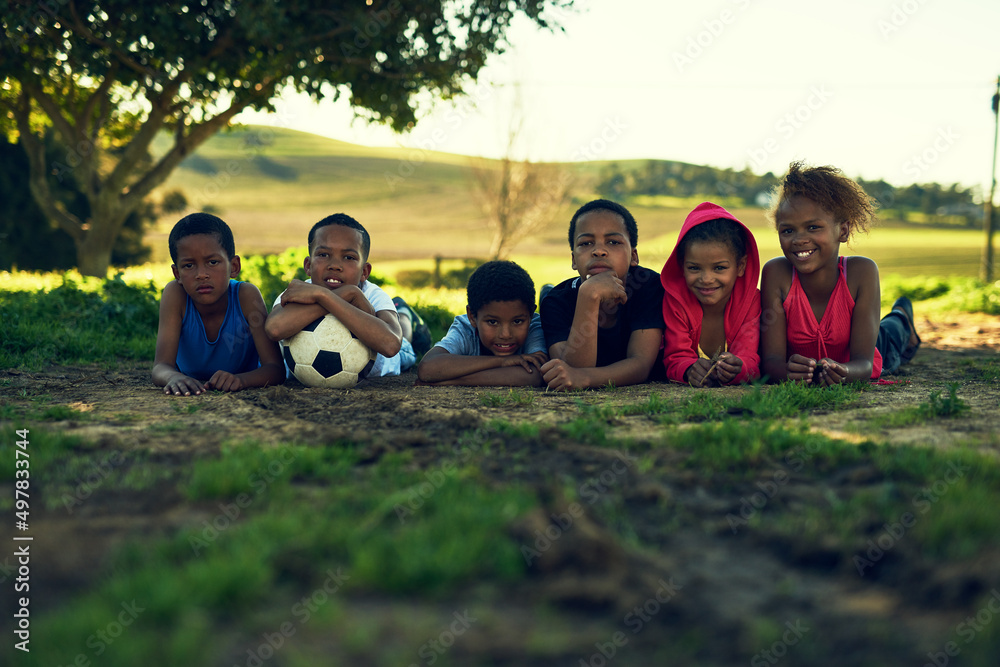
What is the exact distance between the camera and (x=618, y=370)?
16.0 feet

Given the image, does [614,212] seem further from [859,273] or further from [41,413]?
[41,413]

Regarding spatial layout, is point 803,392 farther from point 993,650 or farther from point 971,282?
point 971,282

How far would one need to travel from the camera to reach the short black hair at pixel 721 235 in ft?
16.2

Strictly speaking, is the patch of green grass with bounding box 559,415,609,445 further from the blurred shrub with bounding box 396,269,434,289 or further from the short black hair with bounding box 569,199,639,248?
the blurred shrub with bounding box 396,269,434,289

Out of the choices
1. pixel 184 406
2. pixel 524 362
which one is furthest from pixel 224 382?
pixel 524 362

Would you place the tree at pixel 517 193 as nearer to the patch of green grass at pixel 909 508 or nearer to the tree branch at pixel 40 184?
the tree branch at pixel 40 184

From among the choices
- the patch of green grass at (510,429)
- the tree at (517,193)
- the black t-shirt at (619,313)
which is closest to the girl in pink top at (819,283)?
the black t-shirt at (619,313)

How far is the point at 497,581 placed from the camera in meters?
1.98

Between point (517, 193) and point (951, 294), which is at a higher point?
point (517, 193)

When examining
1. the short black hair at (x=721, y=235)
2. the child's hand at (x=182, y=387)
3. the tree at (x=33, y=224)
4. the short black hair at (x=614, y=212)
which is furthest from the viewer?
the tree at (x=33, y=224)

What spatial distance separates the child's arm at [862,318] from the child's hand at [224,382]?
3.86 m

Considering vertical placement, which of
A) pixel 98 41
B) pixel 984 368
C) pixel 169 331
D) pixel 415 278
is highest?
pixel 98 41

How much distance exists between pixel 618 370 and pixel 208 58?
852 cm

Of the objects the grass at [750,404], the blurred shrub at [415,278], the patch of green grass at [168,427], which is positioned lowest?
the blurred shrub at [415,278]
